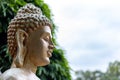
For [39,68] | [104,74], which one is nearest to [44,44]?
[39,68]

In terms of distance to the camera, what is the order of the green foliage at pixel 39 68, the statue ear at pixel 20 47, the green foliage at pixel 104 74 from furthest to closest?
the green foliage at pixel 104 74 → the green foliage at pixel 39 68 → the statue ear at pixel 20 47

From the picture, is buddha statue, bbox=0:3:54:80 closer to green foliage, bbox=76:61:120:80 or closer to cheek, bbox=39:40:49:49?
cheek, bbox=39:40:49:49

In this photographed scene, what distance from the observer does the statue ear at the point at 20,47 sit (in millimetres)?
1854

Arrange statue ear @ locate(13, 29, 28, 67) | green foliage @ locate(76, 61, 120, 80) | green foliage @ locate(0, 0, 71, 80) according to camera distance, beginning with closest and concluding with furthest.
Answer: statue ear @ locate(13, 29, 28, 67), green foliage @ locate(0, 0, 71, 80), green foliage @ locate(76, 61, 120, 80)

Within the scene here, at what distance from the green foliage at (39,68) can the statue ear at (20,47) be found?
44.5 inches

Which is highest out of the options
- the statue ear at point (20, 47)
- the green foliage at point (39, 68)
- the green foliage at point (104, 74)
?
the green foliage at point (104, 74)

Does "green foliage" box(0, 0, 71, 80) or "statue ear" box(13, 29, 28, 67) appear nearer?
"statue ear" box(13, 29, 28, 67)

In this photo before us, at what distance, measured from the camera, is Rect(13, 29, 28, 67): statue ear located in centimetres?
185

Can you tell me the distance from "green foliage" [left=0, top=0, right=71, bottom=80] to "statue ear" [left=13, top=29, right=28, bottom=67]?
113 cm

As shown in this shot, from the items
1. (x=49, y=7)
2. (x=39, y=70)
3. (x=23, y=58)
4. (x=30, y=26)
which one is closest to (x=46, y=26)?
(x=30, y=26)

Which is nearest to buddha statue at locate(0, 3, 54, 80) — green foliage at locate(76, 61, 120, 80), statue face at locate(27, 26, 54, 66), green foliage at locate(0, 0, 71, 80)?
statue face at locate(27, 26, 54, 66)

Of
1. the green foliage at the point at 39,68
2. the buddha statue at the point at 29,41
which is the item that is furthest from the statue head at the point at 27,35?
the green foliage at the point at 39,68

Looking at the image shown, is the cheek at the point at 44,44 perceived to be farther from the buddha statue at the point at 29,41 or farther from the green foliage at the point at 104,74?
the green foliage at the point at 104,74

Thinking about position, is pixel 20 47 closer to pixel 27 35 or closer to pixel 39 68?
pixel 27 35
